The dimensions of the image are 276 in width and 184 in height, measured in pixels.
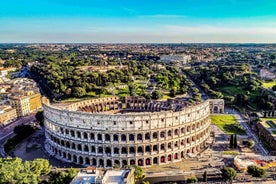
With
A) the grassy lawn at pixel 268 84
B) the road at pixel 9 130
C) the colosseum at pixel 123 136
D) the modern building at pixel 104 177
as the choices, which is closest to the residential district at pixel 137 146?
the colosseum at pixel 123 136

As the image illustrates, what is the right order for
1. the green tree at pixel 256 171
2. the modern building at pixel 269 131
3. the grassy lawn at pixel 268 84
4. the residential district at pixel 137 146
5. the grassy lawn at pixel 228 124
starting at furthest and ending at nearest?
the grassy lawn at pixel 268 84 → the grassy lawn at pixel 228 124 → the modern building at pixel 269 131 → the green tree at pixel 256 171 → the residential district at pixel 137 146

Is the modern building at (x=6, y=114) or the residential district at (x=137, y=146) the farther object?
the modern building at (x=6, y=114)

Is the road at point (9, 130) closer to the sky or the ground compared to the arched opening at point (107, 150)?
closer to the ground

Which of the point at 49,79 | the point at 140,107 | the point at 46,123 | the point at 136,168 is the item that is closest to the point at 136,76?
the point at 49,79

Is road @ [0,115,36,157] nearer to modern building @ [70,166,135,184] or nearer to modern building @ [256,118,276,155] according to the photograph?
modern building @ [70,166,135,184]

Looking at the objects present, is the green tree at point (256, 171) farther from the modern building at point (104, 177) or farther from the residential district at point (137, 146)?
the modern building at point (104, 177)

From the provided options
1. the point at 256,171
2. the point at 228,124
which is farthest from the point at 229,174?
the point at 228,124

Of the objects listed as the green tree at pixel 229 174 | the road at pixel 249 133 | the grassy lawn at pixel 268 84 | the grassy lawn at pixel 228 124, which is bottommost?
the road at pixel 249 133

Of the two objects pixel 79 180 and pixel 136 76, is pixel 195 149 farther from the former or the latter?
pixel 136 76
